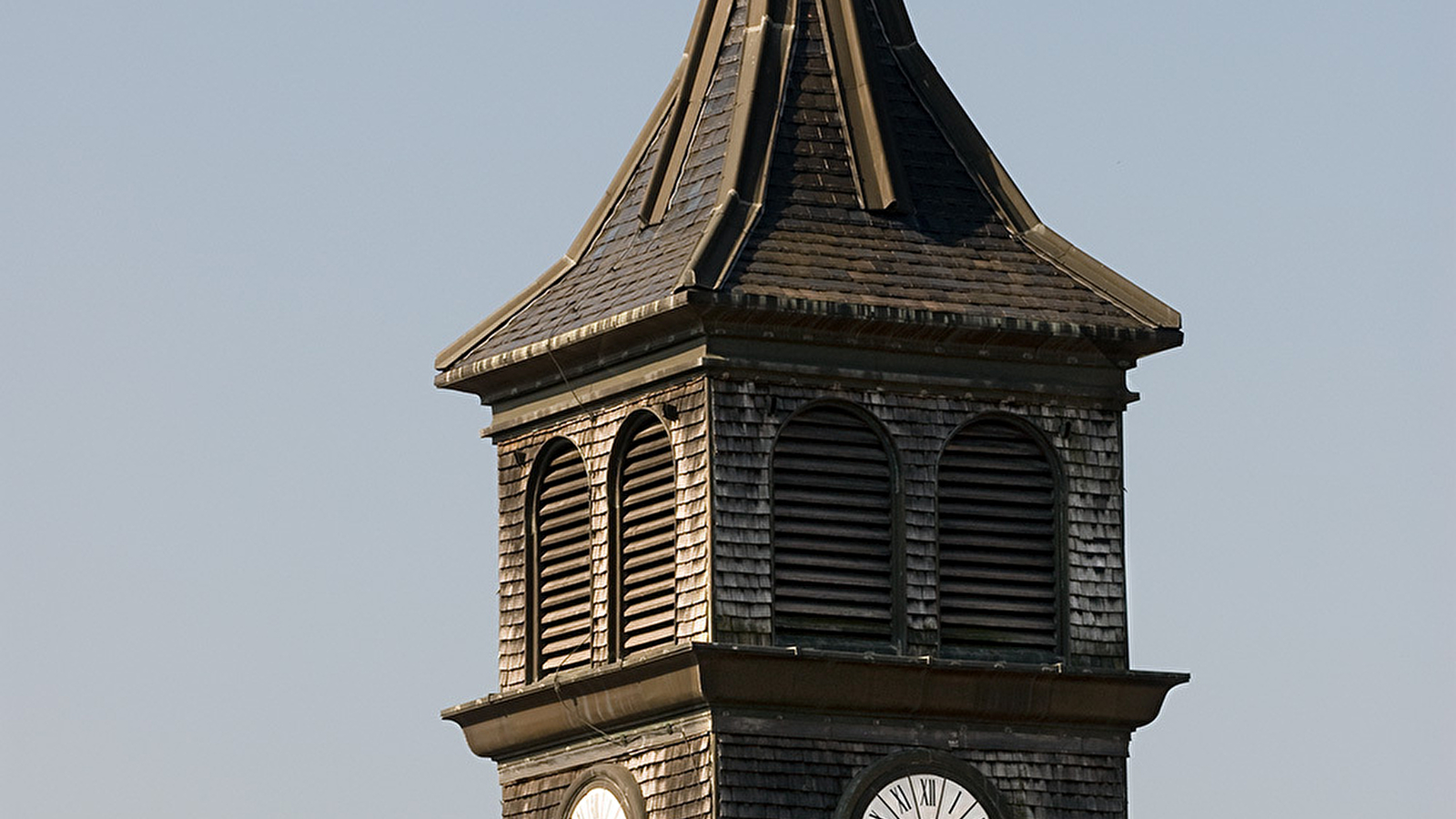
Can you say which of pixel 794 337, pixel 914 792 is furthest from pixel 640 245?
pixel 914 792

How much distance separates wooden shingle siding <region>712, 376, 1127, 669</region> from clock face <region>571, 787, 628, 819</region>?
7.64 ft

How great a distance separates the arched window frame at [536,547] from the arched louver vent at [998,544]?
3.65 meters

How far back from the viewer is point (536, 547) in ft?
153

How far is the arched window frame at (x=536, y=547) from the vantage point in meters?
46.3

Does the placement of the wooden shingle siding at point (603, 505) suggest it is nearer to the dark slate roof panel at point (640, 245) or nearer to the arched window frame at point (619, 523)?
the arched window frame at point (619, 523)

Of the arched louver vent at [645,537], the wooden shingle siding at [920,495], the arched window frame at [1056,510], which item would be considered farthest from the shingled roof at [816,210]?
the arched louver vent at [645,537]

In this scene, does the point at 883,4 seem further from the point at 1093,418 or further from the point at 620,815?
the point at 620,815

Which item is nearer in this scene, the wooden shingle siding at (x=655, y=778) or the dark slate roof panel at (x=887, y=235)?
the wooden shingle siding at (x=655, y=778)

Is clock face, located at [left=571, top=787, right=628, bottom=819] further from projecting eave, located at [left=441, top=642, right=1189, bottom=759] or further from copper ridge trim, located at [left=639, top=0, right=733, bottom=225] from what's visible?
copper ridge trim, located at [left=639, top=0, right=733, bottom=225]

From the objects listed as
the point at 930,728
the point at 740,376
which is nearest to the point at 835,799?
the point at 930,728

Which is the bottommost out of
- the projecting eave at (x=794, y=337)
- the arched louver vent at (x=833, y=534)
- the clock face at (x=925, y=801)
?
the clock face at (x=925, y=801)

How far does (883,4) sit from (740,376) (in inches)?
200

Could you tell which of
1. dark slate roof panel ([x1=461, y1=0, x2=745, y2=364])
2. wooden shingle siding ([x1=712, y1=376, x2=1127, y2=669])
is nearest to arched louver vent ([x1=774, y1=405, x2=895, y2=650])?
wooden shingle siding ([x1=712, y1=376, x2=1127, y2=669])

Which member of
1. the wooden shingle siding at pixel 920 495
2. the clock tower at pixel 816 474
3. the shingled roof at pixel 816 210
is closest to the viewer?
the wooden shingle siding at pixel 920 495
